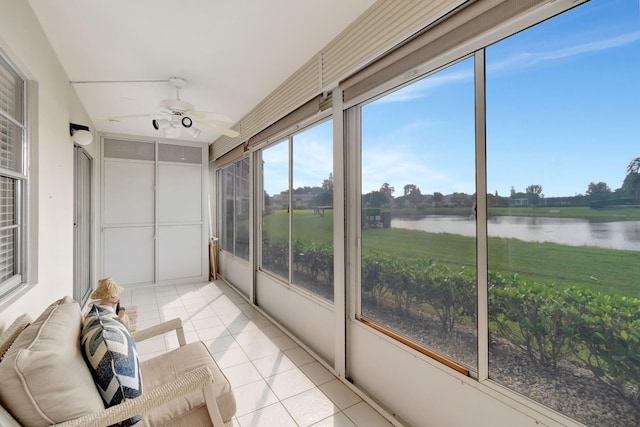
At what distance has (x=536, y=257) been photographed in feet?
4.29

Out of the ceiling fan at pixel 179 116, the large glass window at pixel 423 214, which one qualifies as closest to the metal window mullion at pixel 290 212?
the ceiling fan at pixel 179 116

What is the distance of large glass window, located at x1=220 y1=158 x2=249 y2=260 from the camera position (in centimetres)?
440

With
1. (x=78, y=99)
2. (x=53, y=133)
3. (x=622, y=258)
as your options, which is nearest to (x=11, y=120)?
(x=53, y=133)

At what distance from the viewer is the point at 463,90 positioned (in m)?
1.59

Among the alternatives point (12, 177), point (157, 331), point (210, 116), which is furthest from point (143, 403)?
point (210, 116)

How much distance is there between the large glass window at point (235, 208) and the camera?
440 centimetres

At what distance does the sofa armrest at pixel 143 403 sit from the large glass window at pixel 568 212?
4.56 ft

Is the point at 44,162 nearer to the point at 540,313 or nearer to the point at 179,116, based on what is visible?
the point at 179,116

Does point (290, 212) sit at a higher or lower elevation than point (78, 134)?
lower

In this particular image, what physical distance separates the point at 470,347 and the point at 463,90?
1.39m

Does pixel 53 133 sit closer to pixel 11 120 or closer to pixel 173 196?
pixel 11 120

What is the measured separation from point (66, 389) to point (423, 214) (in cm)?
181

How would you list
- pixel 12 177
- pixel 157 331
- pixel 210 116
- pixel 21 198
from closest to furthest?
1. pixel 12 177
2. pixel 21 198
3. pixel 157 331
4. pixel 210 116

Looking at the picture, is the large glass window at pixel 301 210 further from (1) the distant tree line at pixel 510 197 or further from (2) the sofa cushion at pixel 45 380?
(2) the sofa cushion at pixel 45 380
